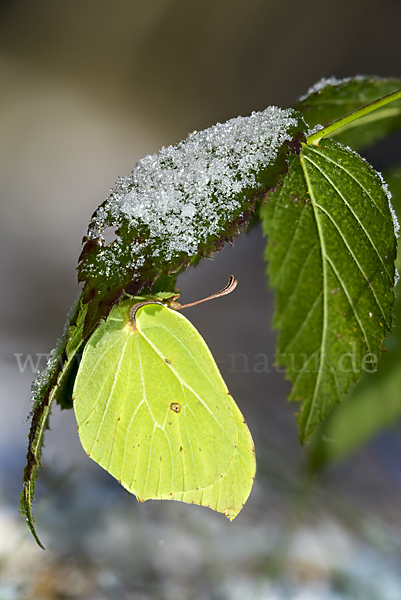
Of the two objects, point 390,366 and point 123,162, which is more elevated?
point 123,162

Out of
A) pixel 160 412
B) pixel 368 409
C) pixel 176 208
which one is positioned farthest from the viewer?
pixel 368 409

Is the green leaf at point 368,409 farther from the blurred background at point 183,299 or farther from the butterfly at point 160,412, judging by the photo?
the butterfly at point 160,412

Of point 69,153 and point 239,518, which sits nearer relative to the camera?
point 239,518

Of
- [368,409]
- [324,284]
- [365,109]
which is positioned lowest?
[368,409]

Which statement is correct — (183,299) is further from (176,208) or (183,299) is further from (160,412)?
(176,208)

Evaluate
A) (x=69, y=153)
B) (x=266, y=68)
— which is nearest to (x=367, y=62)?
(x=266, y=68)

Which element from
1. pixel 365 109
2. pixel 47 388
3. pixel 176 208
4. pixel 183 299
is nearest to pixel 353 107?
pixel 365 109

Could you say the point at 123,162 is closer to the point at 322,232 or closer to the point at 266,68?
the point at 266,68
